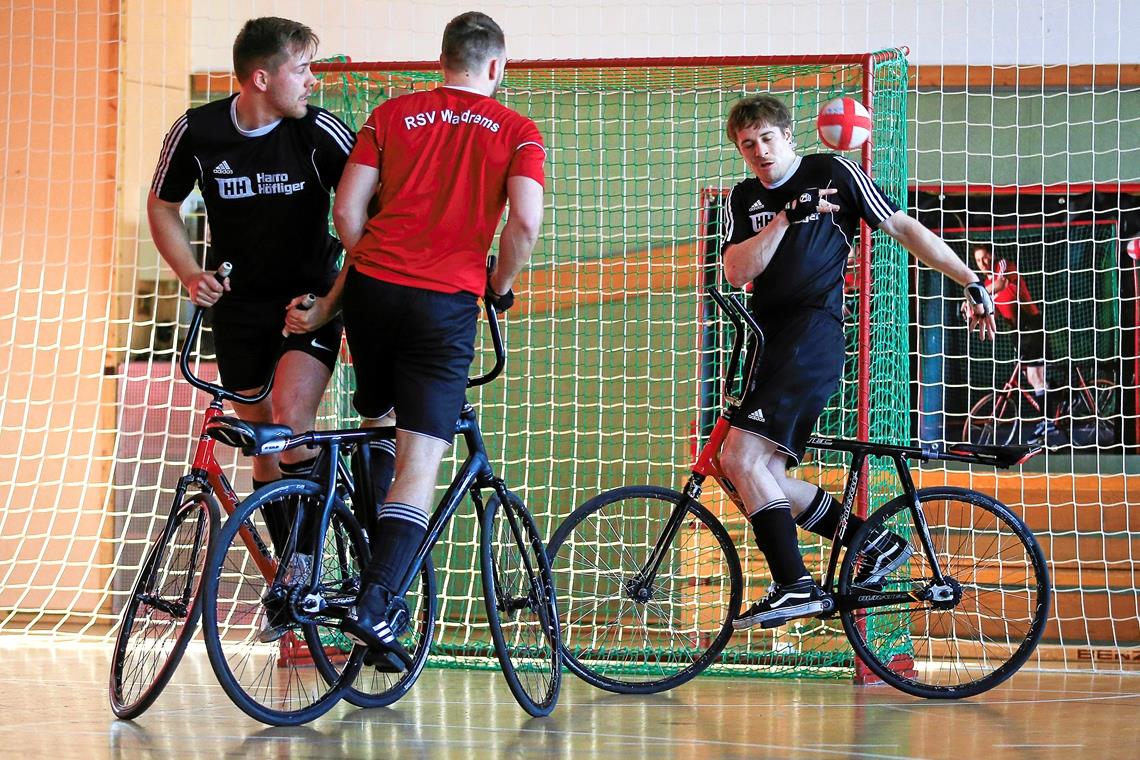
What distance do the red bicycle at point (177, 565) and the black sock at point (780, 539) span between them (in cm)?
145

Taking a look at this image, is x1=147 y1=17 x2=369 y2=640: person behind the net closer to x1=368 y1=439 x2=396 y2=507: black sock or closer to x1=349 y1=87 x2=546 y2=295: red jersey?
x1=368 y1=439 x2=396 y2=507: black sock

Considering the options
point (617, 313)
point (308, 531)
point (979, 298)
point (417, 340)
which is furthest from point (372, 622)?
point (617, 313)

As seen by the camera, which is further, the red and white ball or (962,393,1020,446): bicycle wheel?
(962,393,1020,446): bicycle wheel

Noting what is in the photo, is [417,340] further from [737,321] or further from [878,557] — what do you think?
[878,557]

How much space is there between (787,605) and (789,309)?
2.92 feet

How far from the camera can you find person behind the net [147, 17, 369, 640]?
3.51 meters

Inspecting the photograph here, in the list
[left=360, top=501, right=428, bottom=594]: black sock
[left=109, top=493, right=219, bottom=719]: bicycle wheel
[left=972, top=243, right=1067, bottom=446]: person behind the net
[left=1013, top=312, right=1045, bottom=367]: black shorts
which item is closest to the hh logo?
[left=109, top=493, right=219, bottom=719]: bicycle wheel

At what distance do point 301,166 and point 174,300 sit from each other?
3218mm

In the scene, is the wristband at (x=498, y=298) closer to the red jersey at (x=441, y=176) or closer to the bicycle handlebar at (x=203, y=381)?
the red jersey at (x=441, y=176)

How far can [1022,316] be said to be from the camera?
645 centimetres

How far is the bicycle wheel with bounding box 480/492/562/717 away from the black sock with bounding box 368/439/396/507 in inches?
12.0

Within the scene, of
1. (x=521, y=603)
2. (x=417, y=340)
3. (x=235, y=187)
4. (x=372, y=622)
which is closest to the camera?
(x=372, y=622)

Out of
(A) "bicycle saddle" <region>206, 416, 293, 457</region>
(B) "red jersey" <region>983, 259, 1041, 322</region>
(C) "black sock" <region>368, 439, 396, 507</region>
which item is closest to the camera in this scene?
(A) "bicycle saddle" <region>206, 416, 293, 457</region>

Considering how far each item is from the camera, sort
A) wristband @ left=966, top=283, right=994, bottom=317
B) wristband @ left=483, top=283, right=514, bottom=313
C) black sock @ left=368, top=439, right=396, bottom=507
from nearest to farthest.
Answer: wristband @ left=483, top=283, right=514, bottom=313 → black sock @ left=368, top=439, right=396, bottom=507 → wristband @ left=966, top=283, right=994, bottom=317
